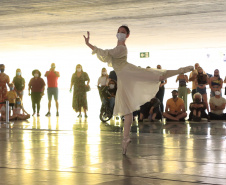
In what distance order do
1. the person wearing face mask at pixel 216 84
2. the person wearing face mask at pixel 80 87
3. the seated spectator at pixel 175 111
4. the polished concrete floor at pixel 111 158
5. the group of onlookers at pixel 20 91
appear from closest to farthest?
the polished concrete floor at pixel 111 158, the seated spectator at pixel 175 111, the group of onlookers at pixel 20 91, the person wearing face mask at pixel 216 84, the person wearing face mask at pixel 80 87

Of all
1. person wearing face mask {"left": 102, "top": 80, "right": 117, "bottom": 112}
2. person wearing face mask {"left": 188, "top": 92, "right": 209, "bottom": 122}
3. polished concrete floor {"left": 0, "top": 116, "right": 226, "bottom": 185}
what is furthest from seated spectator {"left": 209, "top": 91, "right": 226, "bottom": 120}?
polished concrete floor {"left": 0, "top": 116, "right": 226, "bottom": 185}

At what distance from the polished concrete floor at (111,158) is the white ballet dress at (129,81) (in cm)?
78

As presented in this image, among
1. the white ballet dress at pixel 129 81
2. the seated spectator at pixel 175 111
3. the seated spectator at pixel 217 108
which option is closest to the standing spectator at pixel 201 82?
the seated spectator at pixel 217 108

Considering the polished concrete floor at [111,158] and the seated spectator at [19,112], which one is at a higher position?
the seated spectator at [19,112]

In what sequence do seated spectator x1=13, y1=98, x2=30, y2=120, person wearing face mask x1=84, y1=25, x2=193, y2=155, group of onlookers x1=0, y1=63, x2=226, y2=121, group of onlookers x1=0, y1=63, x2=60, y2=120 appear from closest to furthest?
person wearing face mask x1=84, y1=25, x2=193, y2=155, group of onlookers x1=0, y1=63, x2=226, y2=121, seated spectator x1=13, y1=98, x2=30, y2=120, group of onlookers x1=0, y1=63, x2=60, y2=120

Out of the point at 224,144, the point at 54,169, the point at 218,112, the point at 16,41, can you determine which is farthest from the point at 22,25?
the point at 54,169

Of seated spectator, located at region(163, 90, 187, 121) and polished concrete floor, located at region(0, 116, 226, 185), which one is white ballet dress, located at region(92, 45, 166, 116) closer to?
polished concrete floor, located at region(0, 116, 226, 185)

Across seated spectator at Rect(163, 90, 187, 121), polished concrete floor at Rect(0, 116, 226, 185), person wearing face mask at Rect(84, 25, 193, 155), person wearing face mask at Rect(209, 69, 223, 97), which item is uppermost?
person wearing face mask at Rect(209, 69, 223, 97)

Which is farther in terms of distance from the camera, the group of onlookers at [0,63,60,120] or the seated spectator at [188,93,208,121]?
the group of onlookers at [0,63,60,120]

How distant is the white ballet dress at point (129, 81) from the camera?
7914 millimetres

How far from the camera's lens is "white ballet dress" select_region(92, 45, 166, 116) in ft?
26.0

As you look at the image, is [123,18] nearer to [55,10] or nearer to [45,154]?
[55,10]

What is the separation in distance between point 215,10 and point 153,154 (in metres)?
8.85

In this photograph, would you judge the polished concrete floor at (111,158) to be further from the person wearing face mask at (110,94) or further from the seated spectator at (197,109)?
the person wearing face mask at (110,94)
